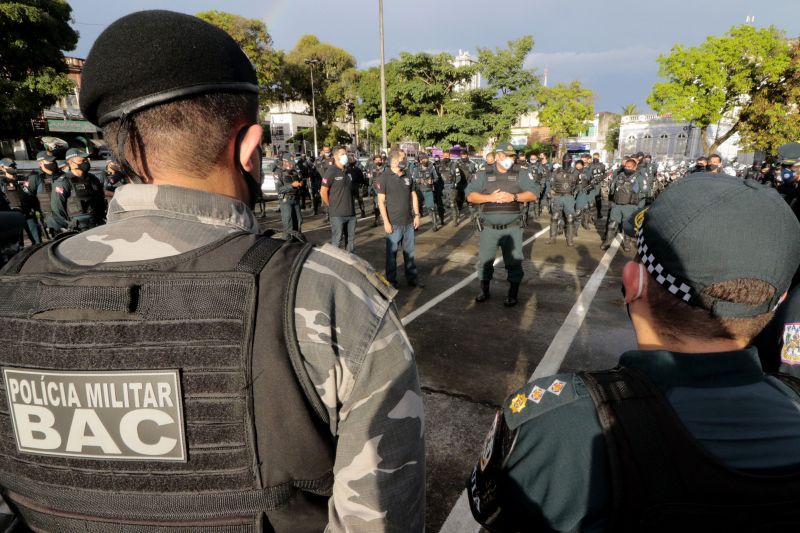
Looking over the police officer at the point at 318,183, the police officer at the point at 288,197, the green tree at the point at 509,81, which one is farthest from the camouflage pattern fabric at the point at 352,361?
the green tree at the point at 509,81

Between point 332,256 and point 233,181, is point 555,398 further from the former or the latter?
point 233,181

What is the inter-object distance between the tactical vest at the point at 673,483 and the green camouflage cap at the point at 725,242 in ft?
0.88

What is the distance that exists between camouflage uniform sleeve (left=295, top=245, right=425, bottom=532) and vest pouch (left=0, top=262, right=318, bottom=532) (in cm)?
11

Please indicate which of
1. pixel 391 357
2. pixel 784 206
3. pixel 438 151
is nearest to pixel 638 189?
pixel 784 206

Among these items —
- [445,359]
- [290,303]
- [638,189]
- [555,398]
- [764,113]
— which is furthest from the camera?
[764,113]

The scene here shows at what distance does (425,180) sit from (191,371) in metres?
11.6

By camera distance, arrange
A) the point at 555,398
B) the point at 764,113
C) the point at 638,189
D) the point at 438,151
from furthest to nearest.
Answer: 1. the point at 438,151
2. the point at 764,113
3. the point at 638,189
4. the point at 555,398

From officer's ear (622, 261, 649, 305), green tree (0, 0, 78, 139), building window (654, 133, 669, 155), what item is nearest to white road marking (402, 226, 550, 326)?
officer's ear (622, 261, 649, 305)

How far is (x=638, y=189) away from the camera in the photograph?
349 inches

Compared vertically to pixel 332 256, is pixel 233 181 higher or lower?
higher

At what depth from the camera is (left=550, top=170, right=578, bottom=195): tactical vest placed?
9.59 metres

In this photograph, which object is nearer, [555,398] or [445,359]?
[555,398]

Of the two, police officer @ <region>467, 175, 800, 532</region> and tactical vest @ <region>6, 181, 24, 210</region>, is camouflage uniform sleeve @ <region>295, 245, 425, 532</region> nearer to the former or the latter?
police officer @ <region>467, 175, 800, 532</region>

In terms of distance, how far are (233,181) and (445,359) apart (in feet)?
11.2
